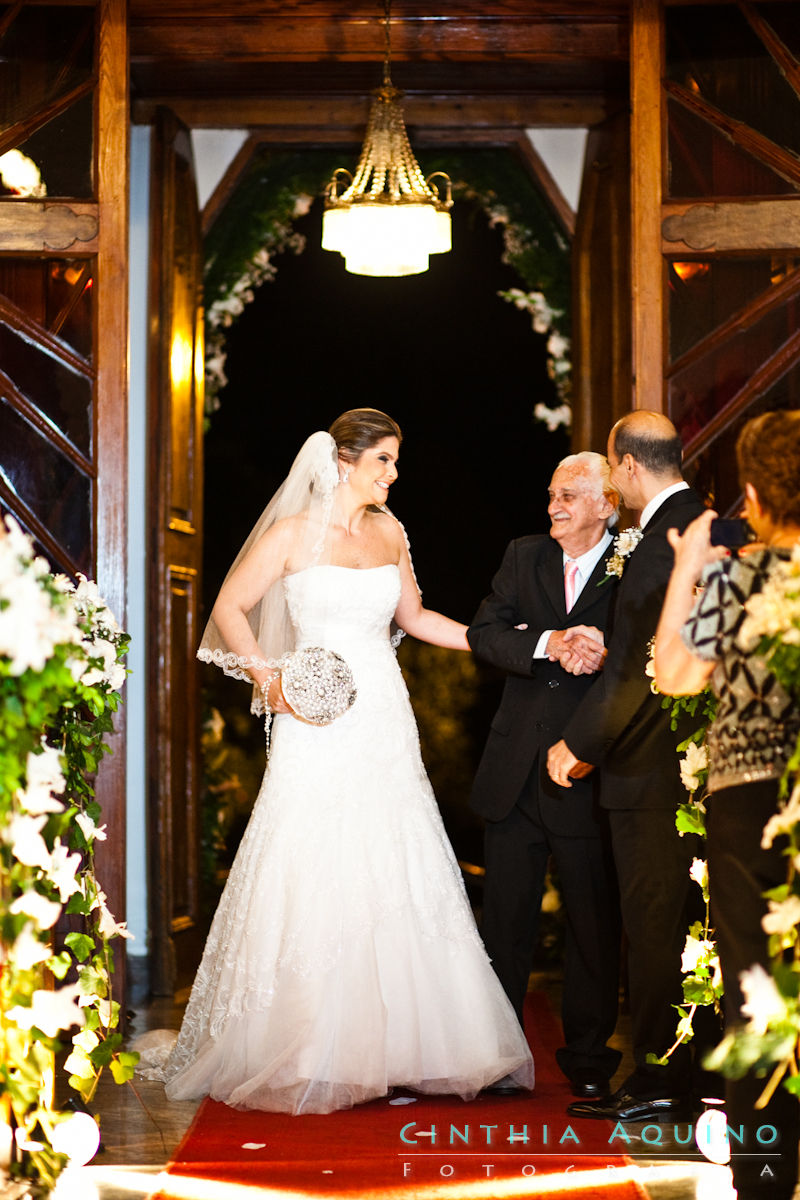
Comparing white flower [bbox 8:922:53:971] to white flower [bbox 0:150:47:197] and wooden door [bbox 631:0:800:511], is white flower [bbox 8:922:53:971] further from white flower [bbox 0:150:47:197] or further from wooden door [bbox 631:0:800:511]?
white flower [bbox 0:150:47:197]

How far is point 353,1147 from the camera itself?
139 inches

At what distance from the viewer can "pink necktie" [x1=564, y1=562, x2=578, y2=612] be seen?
438 centimetres

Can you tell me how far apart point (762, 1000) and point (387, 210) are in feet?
11.8

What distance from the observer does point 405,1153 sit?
3482 millimetres

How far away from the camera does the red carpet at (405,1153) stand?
3221mm

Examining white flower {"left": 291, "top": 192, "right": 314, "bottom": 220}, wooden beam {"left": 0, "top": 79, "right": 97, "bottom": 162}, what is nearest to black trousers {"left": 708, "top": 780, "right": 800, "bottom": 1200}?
wooden beam {"left": 0, "top": 79, "right": 97, "bottom": 162}

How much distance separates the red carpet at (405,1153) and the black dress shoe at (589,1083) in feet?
0.18

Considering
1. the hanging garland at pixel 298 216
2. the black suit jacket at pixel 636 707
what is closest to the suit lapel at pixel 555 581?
the black suit jacket at pixel 636 707

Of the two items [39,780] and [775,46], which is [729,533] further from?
[775,46]

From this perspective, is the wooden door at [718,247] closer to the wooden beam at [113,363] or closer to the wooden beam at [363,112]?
the wooden beam at [363,112]

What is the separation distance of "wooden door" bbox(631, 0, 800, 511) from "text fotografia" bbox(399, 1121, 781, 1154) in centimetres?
216

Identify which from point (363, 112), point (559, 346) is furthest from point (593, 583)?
point (363, 112)

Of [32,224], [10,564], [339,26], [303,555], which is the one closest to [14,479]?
[32,224]

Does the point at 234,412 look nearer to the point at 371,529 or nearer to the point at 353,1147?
the point at 371,529
